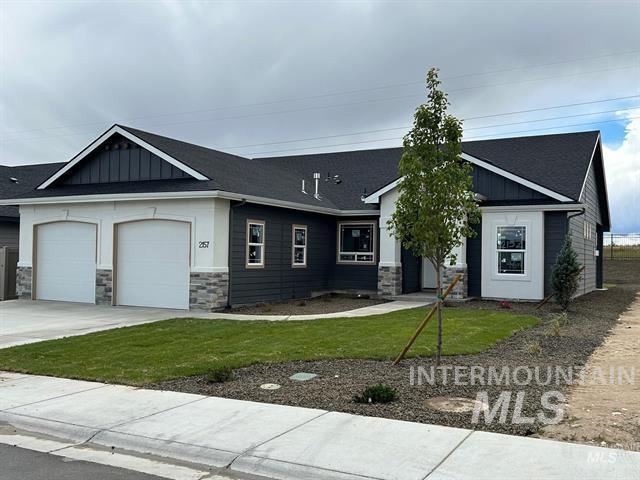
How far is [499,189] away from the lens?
19469mm

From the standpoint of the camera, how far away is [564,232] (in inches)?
734

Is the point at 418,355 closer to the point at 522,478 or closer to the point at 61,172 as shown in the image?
the point at 522,478

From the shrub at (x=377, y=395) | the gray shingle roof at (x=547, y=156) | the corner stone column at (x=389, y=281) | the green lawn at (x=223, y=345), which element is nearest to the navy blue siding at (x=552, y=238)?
the gray shingle roof at (x=547, y=156)

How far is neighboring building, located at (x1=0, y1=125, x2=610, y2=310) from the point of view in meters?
16.7

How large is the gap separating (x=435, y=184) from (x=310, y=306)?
9.92 m

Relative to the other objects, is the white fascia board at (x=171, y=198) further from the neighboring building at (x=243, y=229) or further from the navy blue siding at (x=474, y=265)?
the navy blue siding at (x=474, y=265)

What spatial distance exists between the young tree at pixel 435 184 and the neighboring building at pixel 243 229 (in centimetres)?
789

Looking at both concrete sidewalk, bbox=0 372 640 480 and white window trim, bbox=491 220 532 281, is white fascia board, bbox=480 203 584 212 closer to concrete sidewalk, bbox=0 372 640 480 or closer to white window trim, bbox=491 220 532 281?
white window trim, bbox=491 220 532 281

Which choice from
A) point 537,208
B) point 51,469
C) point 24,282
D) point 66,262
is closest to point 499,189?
point 537,208

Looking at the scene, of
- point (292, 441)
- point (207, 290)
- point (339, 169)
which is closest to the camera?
point (292, 441)

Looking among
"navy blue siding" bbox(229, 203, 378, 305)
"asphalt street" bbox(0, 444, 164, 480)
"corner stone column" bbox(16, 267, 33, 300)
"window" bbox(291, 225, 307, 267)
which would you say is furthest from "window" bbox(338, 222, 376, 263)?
"asphalt street" bbox(0, 444, 164, 480)

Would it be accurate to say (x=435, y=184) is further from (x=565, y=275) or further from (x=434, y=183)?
(x=565, y=275)

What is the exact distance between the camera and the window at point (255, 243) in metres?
17.5

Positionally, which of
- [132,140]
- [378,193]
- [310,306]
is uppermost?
[132,140]
